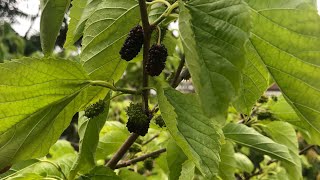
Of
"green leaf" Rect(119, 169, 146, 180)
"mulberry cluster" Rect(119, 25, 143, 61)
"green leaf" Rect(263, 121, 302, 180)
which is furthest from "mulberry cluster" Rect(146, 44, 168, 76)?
"green leaf" Rect(263, 121, 302, 180)

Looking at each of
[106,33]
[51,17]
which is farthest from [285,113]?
[51,17]

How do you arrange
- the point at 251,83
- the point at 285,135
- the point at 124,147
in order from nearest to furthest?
the point at 251,83, the point at 124,147, the point at 285,135

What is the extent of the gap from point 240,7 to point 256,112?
3.46 feet

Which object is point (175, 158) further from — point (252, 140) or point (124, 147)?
point (252, 140)

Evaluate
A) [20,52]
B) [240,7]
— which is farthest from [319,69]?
[20,52]

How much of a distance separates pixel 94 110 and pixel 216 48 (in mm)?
378

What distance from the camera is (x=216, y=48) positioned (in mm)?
541

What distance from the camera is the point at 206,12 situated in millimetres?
571

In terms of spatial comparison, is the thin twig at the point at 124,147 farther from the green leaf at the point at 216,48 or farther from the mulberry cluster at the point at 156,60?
the green leaf at the point at 216,48

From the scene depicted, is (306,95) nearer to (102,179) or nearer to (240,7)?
(240,7)

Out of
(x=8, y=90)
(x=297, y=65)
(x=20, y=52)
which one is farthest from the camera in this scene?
(x=20, y=52)

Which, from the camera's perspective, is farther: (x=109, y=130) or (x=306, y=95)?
(x=109, y=130)

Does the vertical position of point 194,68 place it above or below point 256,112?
above

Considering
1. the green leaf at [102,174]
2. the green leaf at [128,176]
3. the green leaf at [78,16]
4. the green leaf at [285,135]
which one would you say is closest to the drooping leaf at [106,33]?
the green leaf at [78,16]
